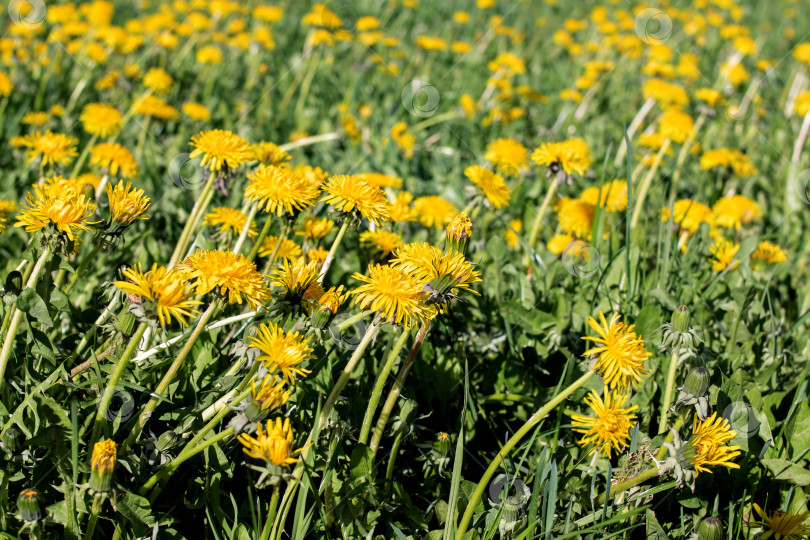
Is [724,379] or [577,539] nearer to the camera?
[577,539]

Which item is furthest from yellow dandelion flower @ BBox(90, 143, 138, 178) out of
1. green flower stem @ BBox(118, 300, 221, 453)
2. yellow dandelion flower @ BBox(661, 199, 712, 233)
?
yellow dandelion flower @ BBox(661, 199, 712, 233)

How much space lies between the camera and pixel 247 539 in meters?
1.29

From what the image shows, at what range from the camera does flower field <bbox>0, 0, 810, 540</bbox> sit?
126 cm

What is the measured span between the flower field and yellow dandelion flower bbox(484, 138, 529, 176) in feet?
0.04

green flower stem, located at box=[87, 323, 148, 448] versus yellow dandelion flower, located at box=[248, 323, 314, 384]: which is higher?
yellow dandelion flower, located at box=[248, 323, 314, 384]

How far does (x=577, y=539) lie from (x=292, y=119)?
10.1 ft

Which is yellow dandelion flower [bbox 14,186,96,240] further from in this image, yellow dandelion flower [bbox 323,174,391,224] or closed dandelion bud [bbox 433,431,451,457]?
closed dandelion bud [bbox 433,431,451,457]

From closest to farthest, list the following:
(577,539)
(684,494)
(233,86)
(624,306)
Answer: (577,539) → (684,494) → (624,306) → (233,86)

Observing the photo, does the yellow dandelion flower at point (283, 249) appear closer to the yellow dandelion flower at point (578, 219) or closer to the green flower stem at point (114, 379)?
the green flower stem at point (114, 379)

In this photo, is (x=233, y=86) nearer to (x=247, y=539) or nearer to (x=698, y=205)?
(x=698, y=205)

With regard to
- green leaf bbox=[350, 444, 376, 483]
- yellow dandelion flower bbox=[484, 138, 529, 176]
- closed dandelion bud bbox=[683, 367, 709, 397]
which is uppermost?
yellow dandelion flower bbox=[484, 138, 529, 176]

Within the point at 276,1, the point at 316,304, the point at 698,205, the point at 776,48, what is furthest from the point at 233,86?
the point at 776,48

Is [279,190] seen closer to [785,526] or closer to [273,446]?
[273,446]

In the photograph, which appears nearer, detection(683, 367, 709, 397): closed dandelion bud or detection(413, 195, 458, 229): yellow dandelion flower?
detection(683, 367, 709, 397): closed dandelion bud
